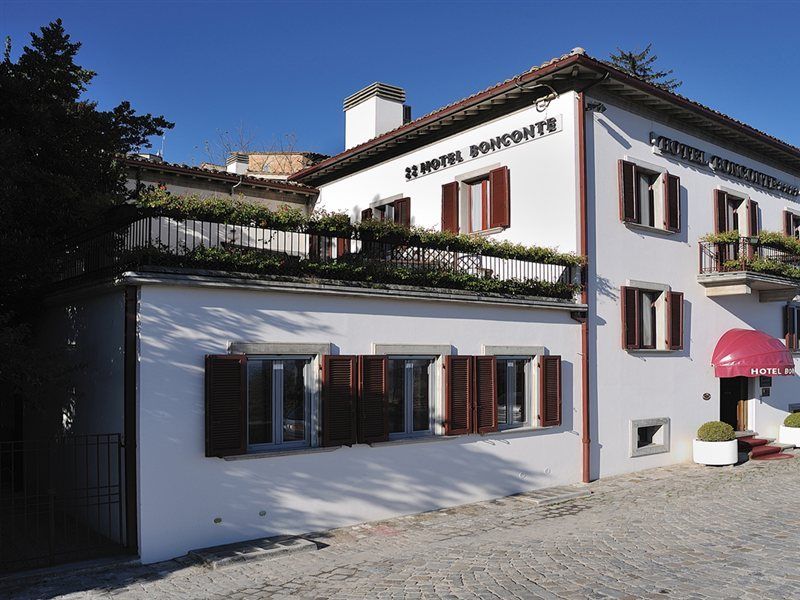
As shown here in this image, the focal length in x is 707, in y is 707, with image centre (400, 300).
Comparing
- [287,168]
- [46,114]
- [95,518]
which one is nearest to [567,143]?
[46,114]

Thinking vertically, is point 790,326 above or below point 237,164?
below

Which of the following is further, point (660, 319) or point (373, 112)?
point (373, 112)

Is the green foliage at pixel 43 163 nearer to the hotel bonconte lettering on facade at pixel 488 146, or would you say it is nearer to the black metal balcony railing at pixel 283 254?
the black metal balcony railing at pixel 283 254

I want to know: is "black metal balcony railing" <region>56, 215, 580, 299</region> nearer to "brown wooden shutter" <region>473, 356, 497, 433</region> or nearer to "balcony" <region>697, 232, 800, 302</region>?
"brown wooden shutter" <region>473, 356, 497, 433</region>

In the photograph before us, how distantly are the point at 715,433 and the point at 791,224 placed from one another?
8853mm

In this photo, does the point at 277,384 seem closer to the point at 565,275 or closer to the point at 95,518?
the point at 95,518

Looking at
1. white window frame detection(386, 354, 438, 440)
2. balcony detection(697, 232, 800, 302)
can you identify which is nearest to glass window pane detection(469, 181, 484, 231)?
white window frame detection(386, 354, 438, 440)

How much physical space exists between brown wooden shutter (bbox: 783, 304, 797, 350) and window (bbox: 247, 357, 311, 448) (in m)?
16.0

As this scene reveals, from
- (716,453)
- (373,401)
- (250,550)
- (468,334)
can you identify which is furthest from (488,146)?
(250,550)

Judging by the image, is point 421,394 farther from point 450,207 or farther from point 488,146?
point 488,146

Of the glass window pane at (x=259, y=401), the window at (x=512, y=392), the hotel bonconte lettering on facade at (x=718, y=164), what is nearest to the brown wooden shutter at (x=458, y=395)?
the window at (x=512, y=392)

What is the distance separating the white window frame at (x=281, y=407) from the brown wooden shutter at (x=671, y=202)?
10108mm

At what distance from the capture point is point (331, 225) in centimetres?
1122

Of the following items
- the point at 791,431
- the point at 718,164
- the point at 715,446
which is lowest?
the point at 791,431
